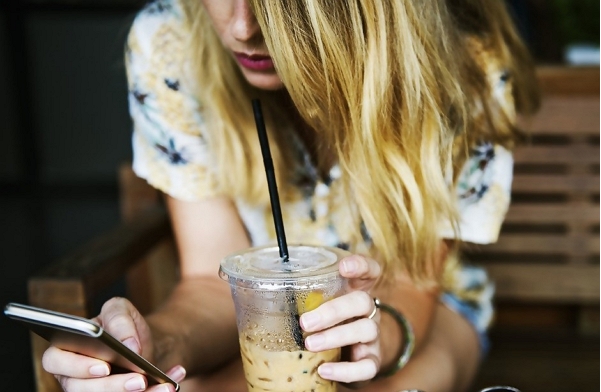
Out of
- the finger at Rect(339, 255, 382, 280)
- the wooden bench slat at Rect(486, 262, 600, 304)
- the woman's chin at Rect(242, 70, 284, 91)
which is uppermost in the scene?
the woman's chin at Rect(242, 70, 284, 91)

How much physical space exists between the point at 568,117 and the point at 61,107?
145 inches

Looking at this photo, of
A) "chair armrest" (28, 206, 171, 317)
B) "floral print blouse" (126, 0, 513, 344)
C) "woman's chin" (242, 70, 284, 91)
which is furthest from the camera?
"floral print blouse" (126, 0, 513, 344)

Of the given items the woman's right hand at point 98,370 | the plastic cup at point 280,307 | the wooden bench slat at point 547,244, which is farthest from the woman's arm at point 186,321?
the wooden bench slat at point 547,244

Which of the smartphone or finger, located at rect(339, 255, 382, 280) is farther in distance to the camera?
finger, located at rect(339, 255, 382, 280)

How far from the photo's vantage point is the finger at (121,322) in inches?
34.5

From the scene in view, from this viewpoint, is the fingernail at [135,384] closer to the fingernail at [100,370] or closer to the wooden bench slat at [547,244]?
the fingernail at [100,370]

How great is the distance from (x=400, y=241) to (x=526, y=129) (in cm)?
58

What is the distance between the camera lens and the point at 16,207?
14.5 ft

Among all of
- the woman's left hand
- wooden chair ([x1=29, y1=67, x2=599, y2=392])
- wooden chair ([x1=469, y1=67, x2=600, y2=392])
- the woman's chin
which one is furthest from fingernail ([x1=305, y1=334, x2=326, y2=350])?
wooden chair ([x1=469, y1=67, x2=600, y2=392])

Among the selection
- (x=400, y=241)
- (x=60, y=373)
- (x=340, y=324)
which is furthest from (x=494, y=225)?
(x=60, y=373)

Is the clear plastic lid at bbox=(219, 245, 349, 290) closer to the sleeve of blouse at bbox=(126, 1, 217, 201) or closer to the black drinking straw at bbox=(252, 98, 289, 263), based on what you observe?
the black drinking straw at bbox=(252, 98, 289, 263)

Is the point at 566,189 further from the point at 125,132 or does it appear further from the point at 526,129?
the point at 125,132

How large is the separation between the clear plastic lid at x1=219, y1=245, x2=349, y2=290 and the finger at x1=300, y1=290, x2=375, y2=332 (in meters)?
0.03

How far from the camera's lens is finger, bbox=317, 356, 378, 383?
34.6 inches
